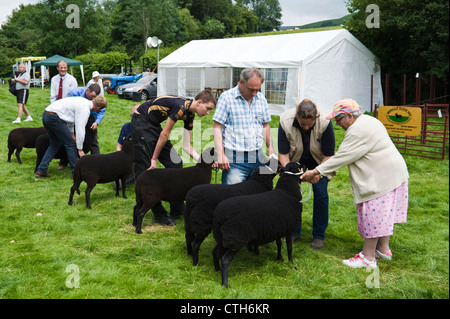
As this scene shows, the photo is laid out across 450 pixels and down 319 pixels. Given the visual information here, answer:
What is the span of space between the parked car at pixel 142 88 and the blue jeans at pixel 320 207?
671 inches

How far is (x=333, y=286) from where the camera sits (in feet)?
12.0

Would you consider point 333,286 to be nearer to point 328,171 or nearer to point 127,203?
point 328,171

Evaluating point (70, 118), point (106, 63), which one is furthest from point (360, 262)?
point (106, 63)

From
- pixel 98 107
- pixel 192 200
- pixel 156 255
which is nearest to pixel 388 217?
pixel 192 200

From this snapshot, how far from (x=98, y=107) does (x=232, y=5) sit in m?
43.8

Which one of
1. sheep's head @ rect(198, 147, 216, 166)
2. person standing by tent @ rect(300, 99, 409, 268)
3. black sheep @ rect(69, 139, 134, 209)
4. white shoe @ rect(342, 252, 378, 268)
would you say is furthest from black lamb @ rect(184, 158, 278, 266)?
black sheep @ rect(69, 139, 134, 209)

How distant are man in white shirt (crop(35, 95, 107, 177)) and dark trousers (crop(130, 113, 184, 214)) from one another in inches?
65.4

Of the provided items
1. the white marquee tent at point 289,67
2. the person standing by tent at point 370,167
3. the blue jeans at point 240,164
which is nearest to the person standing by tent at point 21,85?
the white marquee tent at point 289,67

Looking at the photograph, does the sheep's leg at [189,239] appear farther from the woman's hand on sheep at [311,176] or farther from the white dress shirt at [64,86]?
the white dress shirt at [64,86]

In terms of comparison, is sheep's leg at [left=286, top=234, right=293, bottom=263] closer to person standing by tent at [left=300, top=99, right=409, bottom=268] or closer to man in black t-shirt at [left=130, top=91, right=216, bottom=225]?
person standing by tent at [left=300, top=99, right=409, bottom=268]

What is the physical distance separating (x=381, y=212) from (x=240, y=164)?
1.55m

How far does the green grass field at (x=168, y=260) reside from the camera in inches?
137

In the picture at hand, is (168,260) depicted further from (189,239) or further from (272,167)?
(272,167)

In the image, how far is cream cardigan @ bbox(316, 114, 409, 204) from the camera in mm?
3775
